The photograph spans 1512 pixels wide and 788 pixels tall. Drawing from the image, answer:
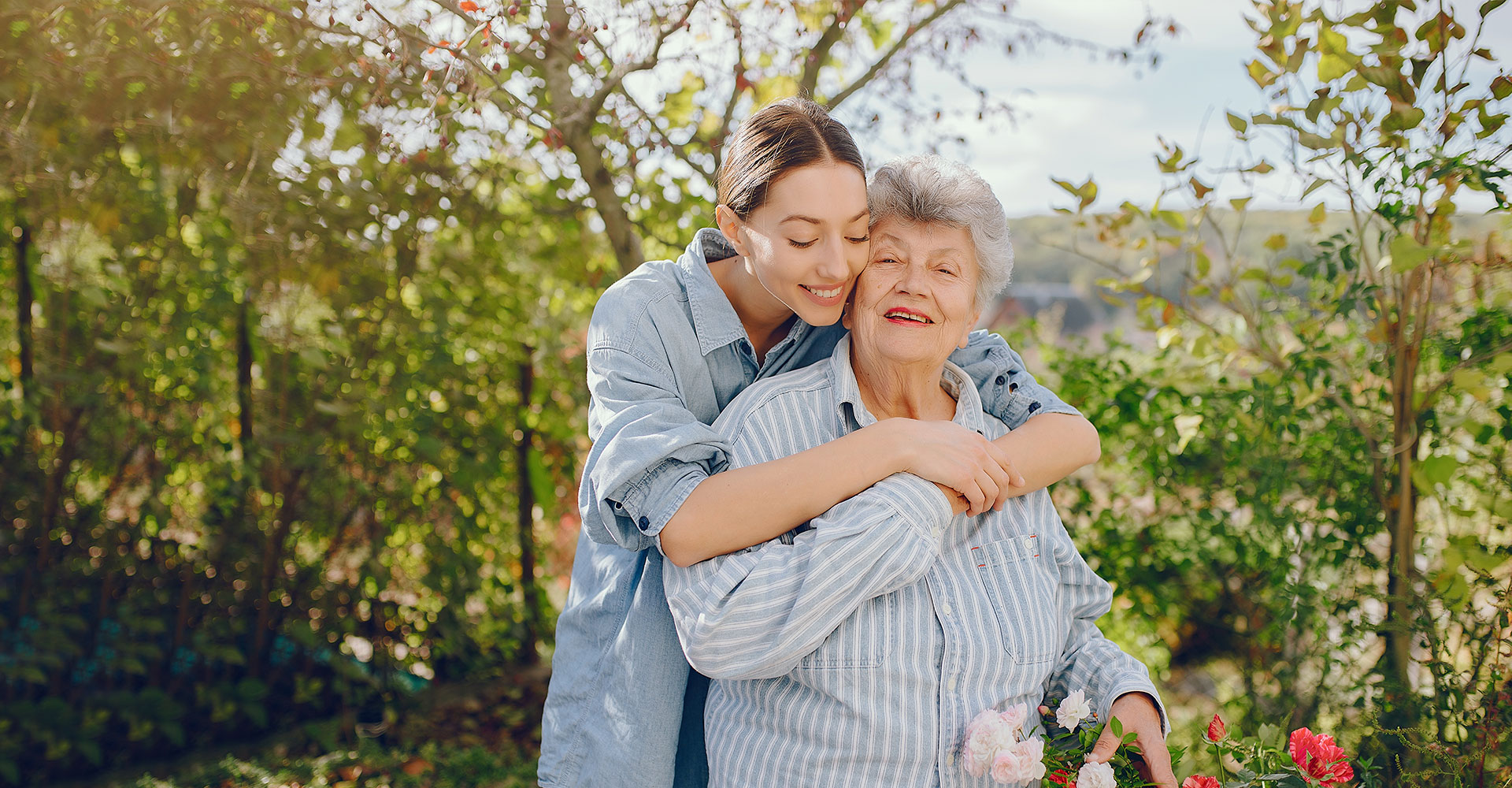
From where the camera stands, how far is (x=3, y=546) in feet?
10.4

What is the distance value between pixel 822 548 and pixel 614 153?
202 cm

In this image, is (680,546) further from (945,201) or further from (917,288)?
(945,201)

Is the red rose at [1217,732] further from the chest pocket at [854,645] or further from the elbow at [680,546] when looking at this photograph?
the elbow at [680,546]

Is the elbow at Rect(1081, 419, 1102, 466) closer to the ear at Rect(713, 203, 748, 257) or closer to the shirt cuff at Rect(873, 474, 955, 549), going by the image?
the shirt cuff at Rect(873, 474, 955, 549)

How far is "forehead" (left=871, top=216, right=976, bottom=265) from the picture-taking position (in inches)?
73.8

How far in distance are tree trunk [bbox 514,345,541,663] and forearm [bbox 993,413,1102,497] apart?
2554mm

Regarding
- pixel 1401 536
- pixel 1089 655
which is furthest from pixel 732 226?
pixel 1401 536

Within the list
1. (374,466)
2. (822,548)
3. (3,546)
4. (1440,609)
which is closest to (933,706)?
(822,548)

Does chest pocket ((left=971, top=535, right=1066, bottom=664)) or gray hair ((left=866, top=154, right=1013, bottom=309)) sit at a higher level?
gray hair ((left=866, top=154, right=1013, bottom=309))

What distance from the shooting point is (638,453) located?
1.58 metres

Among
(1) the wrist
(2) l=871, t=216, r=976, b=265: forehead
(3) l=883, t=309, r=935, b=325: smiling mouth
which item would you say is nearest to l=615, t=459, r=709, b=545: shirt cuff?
(1) the wrist

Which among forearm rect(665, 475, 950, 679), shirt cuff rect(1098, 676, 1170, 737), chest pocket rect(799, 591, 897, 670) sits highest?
forearm rect(665, 475, 950, 679)

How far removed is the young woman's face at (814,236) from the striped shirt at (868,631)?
0.19 metres

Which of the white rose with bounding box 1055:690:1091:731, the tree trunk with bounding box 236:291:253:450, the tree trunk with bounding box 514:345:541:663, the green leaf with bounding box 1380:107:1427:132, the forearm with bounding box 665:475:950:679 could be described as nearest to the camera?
the forearm with bounding box 665:475:950:679
